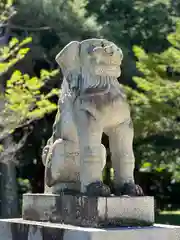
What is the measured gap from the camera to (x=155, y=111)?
15.1m

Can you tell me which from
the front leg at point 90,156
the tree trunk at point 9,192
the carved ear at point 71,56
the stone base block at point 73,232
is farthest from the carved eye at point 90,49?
the tree trunk at point 9,192

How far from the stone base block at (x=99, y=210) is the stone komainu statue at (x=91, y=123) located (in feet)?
0.36

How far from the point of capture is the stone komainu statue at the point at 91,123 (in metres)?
5.01

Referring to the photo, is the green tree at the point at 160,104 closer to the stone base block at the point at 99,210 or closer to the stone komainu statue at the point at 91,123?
the stone komainu statue at the point at 91,123

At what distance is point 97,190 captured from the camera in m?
4.86

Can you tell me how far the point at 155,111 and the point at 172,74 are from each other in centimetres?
125

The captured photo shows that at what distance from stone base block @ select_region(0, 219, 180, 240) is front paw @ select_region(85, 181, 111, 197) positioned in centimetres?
31

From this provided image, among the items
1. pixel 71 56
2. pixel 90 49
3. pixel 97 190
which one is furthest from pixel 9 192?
pixel 97 190

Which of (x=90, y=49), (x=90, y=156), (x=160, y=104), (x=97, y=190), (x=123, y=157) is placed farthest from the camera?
(x=160, y=104)

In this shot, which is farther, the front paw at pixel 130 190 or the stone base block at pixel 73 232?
the front paw at pixel 130 190

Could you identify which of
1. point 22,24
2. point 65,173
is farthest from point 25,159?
point 65,173

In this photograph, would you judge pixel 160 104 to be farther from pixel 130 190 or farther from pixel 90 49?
pixel 130 190

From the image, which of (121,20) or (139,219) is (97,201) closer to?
(139,219)

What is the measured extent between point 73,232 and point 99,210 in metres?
0.27
